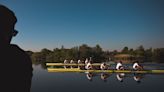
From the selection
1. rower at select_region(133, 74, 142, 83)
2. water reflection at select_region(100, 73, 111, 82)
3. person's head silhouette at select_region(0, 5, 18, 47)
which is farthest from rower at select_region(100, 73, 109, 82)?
person's head silhouette at select_region(0, 5, 18, 47)

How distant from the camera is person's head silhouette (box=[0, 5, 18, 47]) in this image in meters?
1.53

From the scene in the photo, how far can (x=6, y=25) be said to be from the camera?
1.58 meters

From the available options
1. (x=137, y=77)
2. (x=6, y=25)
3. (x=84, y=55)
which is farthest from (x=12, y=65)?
(x=84, y=55)

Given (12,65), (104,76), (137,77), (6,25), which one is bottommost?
(137,77)

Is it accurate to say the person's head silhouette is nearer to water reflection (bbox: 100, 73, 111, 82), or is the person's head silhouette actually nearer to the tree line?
water reflection (bbox: 100, 73, 111, 82)

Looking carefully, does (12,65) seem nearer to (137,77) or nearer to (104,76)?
(104,76)

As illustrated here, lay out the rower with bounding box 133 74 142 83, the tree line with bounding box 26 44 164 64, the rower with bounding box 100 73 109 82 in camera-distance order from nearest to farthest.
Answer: the rower with bounding box 133 74 142 83, the rower with bounding box 100 73 109 82, the tree line with bounding box 26 44 164 64

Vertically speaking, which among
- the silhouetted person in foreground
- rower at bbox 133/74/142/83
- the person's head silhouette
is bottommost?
rower at bbox 133/74/142/83

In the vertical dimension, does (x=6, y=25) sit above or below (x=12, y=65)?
above

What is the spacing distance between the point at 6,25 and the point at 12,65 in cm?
26

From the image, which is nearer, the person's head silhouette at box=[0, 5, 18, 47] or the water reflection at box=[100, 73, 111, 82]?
the person's head silhouette at box=[0, 5, 18, 47]

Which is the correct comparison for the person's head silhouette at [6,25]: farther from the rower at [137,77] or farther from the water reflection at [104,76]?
the water reflection at [104,76]

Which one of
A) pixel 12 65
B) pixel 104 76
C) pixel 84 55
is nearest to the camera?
pixel 12 65

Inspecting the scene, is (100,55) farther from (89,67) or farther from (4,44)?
(4,44)
